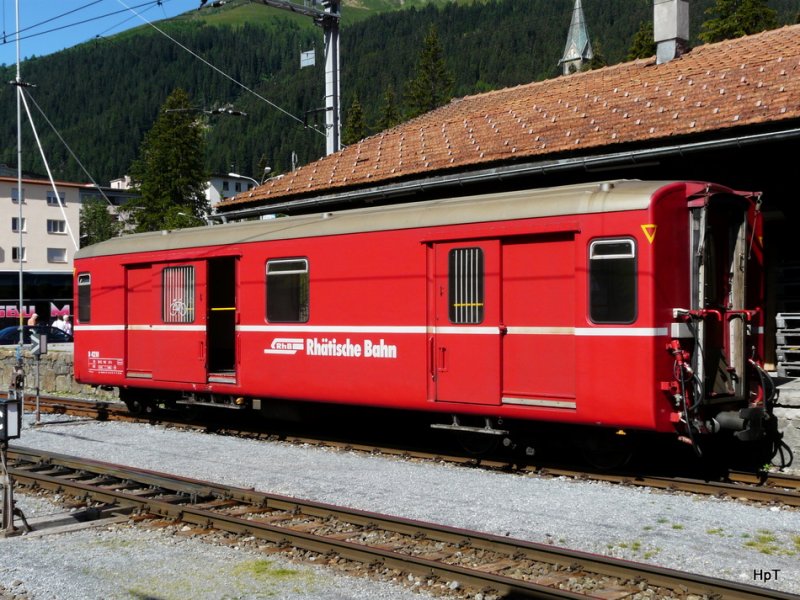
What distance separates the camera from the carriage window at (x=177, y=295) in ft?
44.1

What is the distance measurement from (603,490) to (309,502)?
9.72 ft

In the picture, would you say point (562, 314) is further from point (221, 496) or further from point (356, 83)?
point (356, 83)

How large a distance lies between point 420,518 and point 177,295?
703 cm

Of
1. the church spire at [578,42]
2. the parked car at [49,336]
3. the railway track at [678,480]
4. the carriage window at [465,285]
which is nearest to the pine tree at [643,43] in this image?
the parked car at [49,336]

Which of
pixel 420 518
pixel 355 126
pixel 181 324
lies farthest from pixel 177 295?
pixel 355 126

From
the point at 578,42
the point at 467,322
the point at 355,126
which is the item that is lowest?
the point at 467,322

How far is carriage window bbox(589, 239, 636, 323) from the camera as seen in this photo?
28.4 ft

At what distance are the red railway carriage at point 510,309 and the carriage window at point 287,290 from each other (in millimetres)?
25

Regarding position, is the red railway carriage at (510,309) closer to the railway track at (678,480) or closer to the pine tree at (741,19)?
the railway track at (678,480)

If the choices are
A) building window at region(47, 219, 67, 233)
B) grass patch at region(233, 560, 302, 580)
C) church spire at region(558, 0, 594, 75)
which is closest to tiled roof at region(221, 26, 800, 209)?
grass patch at region(233, 560, 302, 580)

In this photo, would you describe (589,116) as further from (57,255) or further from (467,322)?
(57,255)

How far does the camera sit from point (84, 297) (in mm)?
15570

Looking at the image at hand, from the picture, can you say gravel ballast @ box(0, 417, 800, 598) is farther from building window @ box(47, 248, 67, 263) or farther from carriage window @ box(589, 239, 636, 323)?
building window @ box(47, 248, 67, 263)

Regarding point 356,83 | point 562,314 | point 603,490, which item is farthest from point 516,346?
point 356,83
